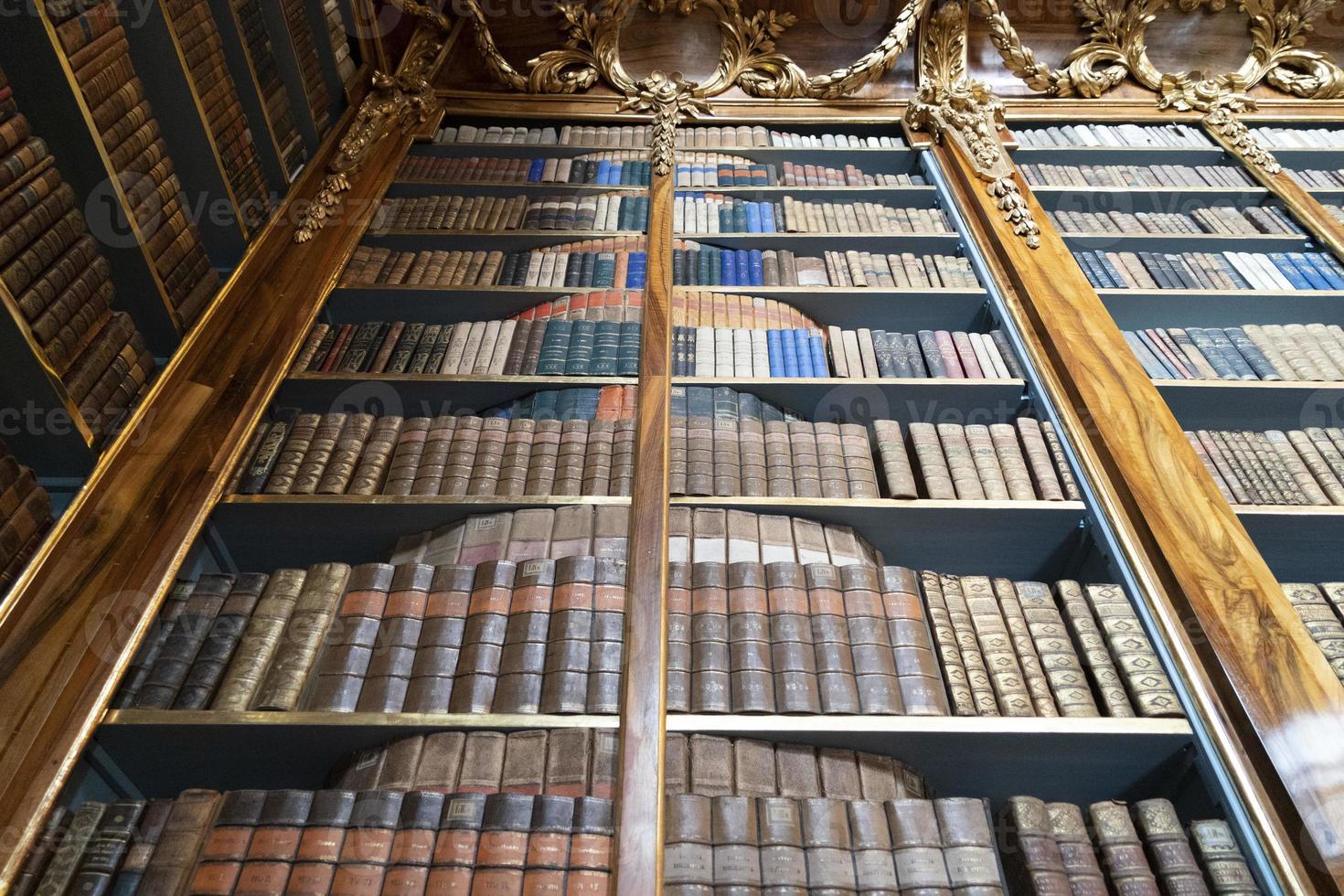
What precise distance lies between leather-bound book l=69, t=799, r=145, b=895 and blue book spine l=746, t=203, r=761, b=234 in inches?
87.2

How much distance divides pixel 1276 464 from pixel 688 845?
1.64 m

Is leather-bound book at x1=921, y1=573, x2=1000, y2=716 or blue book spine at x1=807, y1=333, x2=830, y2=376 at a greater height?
blue book spine at x1=807, y1=333, x2=830, y2=376

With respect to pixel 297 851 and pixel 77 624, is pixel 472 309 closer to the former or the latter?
pixel 77 624

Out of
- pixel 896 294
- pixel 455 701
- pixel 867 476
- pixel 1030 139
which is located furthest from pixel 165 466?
pixel 1030 139

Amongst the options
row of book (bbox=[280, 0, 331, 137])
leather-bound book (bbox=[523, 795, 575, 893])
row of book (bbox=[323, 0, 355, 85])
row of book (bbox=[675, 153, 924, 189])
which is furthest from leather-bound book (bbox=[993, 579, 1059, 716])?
row of book (bbox=[323, 0, 355, 85])

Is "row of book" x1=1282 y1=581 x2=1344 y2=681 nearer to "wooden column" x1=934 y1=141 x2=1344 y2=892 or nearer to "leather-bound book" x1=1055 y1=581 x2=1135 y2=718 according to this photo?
"wooden column" x1=934 y1=141 x2=1344 y2=892

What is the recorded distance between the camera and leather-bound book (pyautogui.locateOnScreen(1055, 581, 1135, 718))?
5.01ft

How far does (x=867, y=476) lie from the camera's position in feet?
6.36

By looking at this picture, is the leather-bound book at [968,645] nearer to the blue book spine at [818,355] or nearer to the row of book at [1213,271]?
the blue book spine at [818,355]

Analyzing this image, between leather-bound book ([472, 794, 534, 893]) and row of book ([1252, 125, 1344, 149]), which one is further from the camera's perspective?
row of book ([1252, 125, 1344, 149])

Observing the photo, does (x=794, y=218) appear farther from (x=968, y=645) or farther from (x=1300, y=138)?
(x=1300, y=138)

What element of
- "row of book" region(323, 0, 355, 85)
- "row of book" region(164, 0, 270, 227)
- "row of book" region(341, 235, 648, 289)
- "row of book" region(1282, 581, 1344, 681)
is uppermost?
"row of book" region(323, 0, 355, 85)

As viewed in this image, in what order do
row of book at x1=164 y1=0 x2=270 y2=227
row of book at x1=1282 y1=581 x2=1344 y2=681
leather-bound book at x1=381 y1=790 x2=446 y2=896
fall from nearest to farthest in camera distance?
1. leather-bound book at x1=381 y1=790 x2=446 y2=896
2. row of book at x1=1282 y1=581 x2=1344 y2=681
3. row of book at x1=164 y1=0 x2=270 y2=227

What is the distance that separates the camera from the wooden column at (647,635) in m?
1.27
